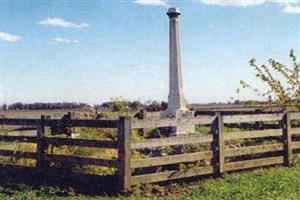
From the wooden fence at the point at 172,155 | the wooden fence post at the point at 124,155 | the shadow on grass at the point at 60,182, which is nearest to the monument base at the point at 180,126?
the wooden fence at the point at 172,155

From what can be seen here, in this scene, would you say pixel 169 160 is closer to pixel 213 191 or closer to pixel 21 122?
pixel 213 191

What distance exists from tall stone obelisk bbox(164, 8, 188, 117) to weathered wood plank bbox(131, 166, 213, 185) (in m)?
7.73

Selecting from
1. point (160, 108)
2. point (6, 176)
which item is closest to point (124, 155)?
point (6, 176)

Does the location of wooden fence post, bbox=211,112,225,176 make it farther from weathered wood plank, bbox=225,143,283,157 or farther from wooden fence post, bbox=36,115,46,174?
wooden fence post, bbox=36,115,46,174

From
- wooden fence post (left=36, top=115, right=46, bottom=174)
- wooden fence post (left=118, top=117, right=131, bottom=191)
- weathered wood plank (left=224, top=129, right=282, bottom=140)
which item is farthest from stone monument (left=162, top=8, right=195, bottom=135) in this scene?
wooden fence post (left=118, top=117, right=131, bottom=191)

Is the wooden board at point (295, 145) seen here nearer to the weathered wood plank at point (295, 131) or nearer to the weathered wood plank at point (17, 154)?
the weathered wood plank at point (295, 131)

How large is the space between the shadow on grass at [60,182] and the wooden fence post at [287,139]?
497 centimetres

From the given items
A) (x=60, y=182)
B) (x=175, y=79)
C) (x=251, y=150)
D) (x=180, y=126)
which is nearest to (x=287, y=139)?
(x=251, y=150)

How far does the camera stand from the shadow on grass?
30.7 ft

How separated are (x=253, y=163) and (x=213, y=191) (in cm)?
253

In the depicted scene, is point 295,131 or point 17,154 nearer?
point 17,154

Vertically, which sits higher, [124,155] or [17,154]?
[124,155]

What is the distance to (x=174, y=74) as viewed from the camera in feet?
59.3

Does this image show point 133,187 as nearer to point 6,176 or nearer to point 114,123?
point 114,123
